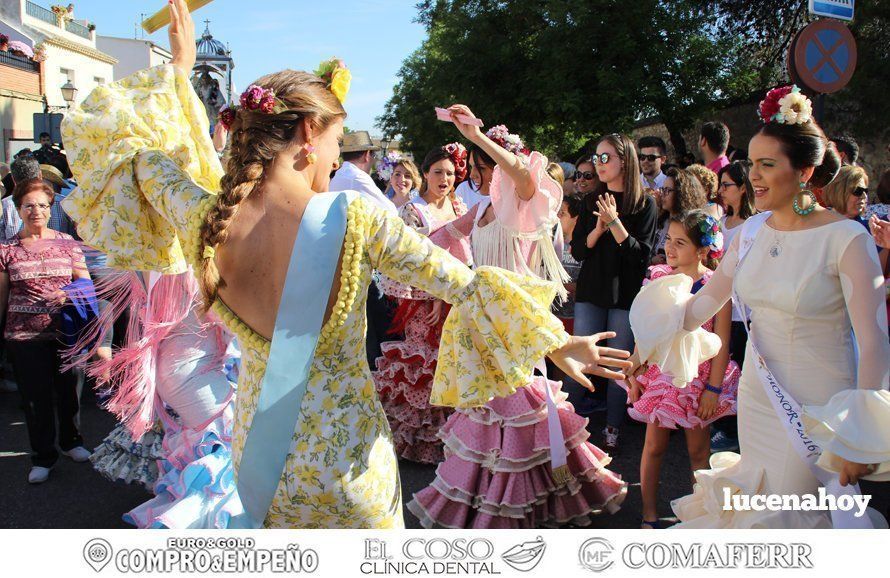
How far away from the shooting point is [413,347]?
488cm

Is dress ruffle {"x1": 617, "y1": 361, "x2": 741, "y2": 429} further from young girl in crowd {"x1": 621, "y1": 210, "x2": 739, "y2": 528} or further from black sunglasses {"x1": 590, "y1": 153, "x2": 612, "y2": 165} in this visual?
black sunglasses {"x1": 590, "y1": 153, "x2": 612, "y2": 165}

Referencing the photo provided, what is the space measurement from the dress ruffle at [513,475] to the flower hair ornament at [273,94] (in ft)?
6.55

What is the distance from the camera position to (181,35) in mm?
2416

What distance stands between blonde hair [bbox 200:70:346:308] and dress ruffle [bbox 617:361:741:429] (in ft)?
6.96

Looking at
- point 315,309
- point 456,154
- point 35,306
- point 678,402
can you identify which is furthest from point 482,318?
point 35,306

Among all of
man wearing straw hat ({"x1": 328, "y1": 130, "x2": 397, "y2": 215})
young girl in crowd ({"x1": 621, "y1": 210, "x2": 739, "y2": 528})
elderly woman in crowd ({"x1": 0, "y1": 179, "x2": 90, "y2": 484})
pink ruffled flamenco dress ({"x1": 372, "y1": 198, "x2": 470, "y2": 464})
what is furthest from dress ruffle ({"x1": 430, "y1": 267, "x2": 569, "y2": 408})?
elderly woman in crowd ({"x1": 0, "y1": 179, "x2": 90, "y2": 484})

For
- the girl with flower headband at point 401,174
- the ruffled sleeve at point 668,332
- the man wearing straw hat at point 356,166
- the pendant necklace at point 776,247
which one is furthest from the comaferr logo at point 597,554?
the girl with flower headband at point 401,174

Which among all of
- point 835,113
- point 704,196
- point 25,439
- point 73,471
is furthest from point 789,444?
point 835,113

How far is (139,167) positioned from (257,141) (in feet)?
1.57

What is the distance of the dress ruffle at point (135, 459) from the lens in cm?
400

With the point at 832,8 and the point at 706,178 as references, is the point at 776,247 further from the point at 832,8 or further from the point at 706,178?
the point at 832,8

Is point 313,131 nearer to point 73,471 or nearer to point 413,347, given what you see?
point 413,347

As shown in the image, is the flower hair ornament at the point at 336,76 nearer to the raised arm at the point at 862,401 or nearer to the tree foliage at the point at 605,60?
the raised arm at the point at 862,401

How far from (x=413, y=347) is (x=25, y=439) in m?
3.07
